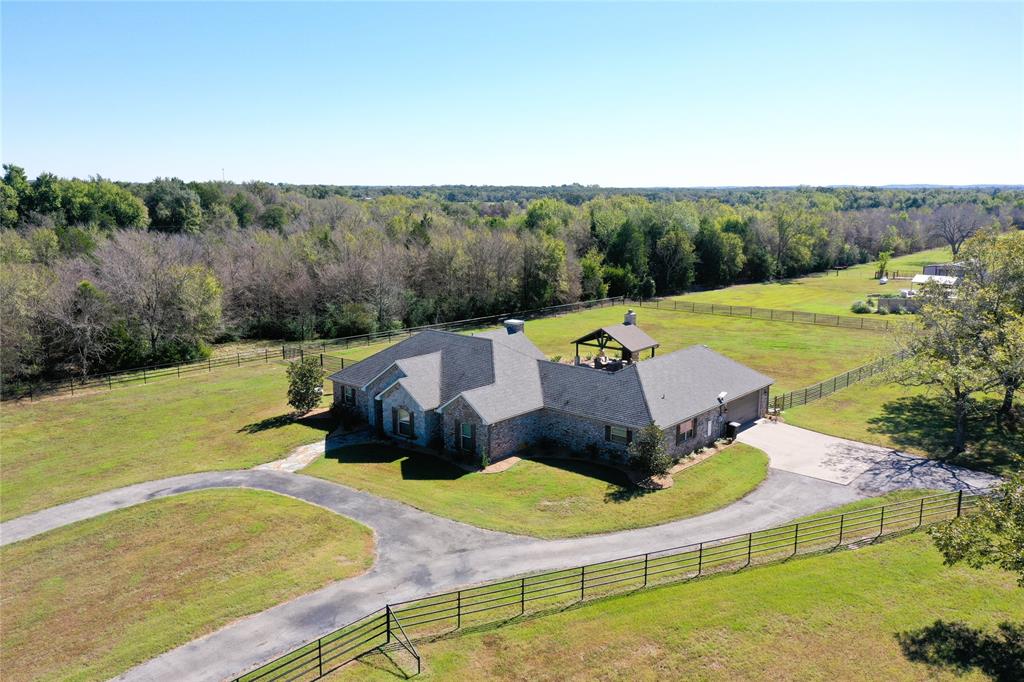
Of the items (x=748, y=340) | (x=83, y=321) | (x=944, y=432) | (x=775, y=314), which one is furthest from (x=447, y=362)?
(x=775, y=314)

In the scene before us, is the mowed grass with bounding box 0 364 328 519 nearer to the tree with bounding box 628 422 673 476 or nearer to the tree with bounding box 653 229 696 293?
the tree with bounding box 628 422 673 476

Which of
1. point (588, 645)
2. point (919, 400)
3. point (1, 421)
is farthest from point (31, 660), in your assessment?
point (919, 400)

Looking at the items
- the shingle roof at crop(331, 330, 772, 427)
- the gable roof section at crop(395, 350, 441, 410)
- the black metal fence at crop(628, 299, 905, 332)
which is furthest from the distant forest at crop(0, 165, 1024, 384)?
the gable roof section at crop(395, 350, 441, 410)

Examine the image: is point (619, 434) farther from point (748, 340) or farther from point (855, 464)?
point (748, 340)

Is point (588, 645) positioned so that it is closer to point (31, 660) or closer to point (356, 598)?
point (356, 598)

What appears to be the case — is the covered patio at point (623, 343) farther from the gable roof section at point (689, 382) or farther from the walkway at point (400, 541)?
the walkway at point (400, 541)
